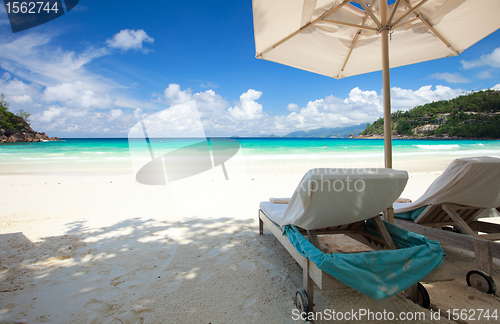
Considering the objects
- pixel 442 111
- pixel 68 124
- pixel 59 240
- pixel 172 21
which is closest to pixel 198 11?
pixel 172 21

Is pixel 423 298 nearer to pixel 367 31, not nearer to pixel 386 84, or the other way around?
pixel 386 84

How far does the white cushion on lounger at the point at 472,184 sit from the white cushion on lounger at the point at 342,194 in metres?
0.97

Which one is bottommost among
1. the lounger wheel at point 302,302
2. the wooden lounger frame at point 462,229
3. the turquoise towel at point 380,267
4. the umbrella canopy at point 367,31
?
the lounger wheel at point 302,302

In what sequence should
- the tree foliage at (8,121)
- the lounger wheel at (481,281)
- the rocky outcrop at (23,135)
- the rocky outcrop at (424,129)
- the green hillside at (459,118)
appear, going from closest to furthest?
the lounger wheel at (481,281), the green hillside at (459,118), the rocky outcrop at (23,135), the tree foliage at (8,121), the rocky outcrop at (424,129)

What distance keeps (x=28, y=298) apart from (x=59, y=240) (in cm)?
131

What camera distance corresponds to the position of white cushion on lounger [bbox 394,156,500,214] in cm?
205

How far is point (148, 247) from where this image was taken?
2.55 meters

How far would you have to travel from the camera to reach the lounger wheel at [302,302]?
141cm

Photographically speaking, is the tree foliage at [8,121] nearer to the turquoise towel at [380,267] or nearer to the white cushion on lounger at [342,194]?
the white cushion on lounger at [342,194]

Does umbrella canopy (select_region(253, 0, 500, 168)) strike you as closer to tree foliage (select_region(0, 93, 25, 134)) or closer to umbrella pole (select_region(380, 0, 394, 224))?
umbrella pole (select_region(380, 0, 394, 224))

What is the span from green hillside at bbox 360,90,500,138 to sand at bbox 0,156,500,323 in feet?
138

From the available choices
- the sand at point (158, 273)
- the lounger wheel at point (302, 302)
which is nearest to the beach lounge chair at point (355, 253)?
the lounger wheel at point (302, 302)

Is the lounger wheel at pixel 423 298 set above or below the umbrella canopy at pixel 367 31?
below

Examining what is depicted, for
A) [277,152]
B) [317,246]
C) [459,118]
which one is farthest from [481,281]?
[459,118]
